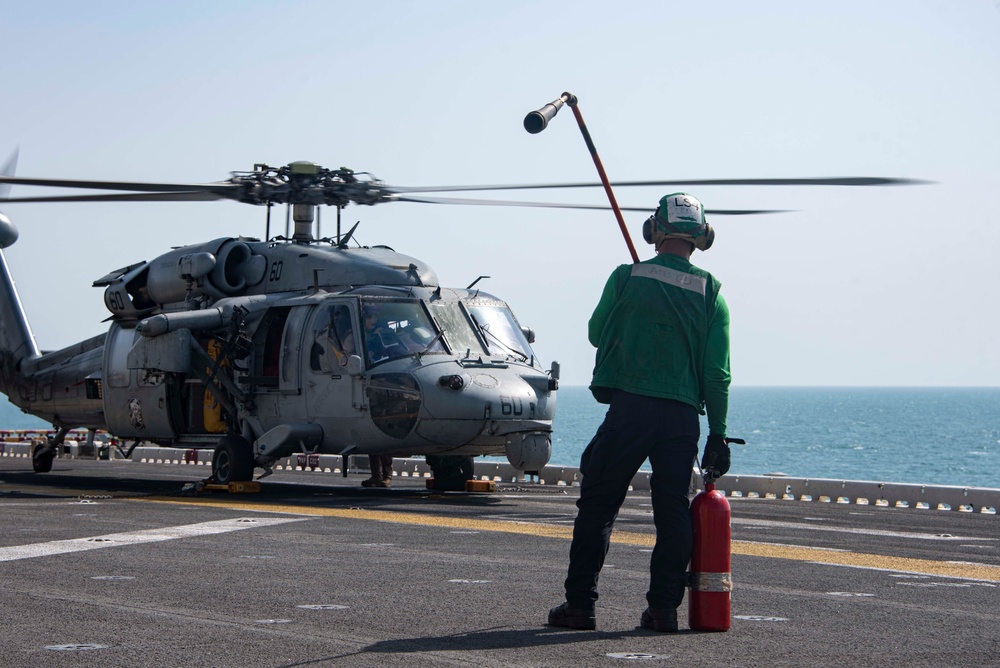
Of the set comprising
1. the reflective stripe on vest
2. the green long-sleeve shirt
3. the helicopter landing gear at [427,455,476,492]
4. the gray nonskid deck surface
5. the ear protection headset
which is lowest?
the gray nonskid deck surface

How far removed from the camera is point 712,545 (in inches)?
272

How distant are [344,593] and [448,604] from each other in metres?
0.71

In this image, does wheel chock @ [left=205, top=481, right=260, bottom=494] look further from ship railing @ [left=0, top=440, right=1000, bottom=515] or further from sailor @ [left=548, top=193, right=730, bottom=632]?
sailor @ [left=548, top=193, right=730, bottom=632]

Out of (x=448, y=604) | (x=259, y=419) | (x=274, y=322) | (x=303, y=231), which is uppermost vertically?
(x=303, y=231)

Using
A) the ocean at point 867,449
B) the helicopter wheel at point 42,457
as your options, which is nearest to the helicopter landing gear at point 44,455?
the helicopter wheel at point 42,457

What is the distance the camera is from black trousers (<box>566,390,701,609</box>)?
689 cm

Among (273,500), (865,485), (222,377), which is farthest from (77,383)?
(865,485)

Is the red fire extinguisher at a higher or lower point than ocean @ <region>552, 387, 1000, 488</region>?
lower

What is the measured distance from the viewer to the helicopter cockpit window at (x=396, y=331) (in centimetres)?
1689

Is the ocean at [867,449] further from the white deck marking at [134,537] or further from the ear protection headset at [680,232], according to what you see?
the ear protection headset at [680,232]

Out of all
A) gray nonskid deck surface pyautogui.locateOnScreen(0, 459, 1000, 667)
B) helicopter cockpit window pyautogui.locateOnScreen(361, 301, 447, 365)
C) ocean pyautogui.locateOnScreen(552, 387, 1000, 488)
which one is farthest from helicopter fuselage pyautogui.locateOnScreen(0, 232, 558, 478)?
ocean pyautogui.locateOnScreen(552, 387, 1000, 488)

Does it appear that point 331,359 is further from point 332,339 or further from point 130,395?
point 130,395

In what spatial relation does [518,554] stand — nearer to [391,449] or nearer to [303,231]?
[391,449]

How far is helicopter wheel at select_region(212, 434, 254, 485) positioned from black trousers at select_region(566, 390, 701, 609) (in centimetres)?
1138
